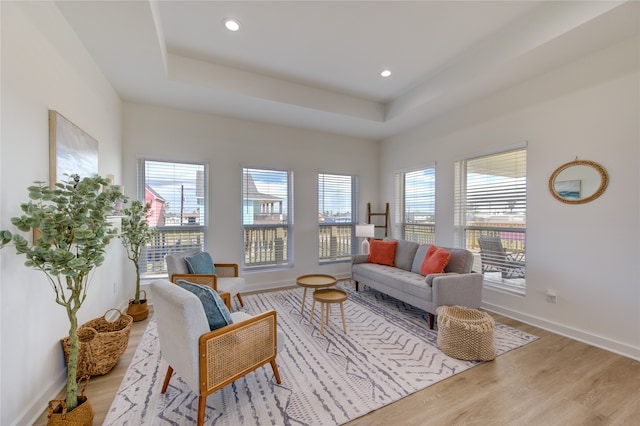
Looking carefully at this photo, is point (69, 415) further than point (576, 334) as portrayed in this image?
No

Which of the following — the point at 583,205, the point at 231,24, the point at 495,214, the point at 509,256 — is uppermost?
the point at 231,24

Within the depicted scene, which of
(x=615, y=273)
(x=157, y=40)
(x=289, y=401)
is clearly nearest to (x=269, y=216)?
(x=157, y=40)

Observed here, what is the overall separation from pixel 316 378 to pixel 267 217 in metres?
3.02

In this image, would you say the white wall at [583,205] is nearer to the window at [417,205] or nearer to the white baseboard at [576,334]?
the white baseboard at [576,334]

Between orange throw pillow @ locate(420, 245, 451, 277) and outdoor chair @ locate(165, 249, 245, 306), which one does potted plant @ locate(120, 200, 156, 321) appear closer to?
outdoor chair @ locate(165, 249, 245, 306)

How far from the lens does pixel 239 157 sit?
175 inches

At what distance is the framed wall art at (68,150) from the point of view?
1985 mm

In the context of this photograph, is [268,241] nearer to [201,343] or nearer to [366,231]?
[366,231]

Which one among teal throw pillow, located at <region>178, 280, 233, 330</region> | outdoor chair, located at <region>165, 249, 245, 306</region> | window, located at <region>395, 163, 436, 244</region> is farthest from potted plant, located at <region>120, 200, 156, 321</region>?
window, located at <region>395, 163, 436, 244</region>

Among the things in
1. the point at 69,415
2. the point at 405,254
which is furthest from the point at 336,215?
the point at 69,415

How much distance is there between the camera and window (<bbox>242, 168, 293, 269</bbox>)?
4593 mm

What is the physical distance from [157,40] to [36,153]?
1385 mm

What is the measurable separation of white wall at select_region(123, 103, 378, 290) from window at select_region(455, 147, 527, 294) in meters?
2.08

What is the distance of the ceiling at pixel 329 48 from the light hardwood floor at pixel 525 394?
116 inches
